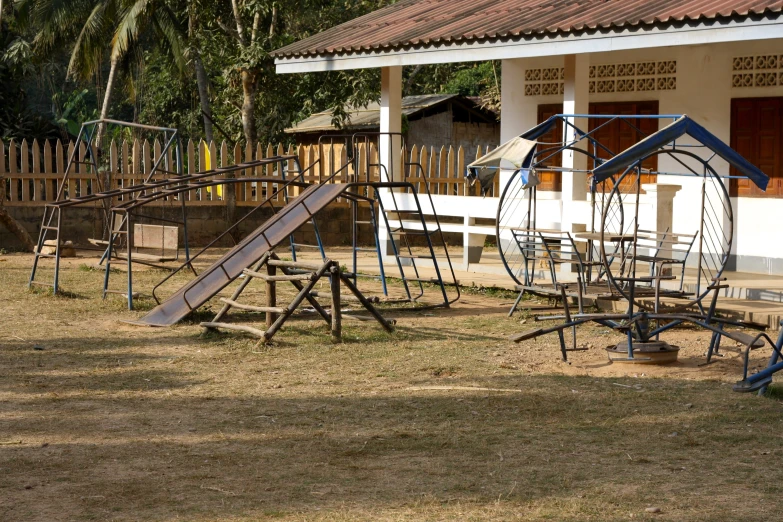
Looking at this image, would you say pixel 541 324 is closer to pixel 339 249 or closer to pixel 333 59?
pixel 333 59

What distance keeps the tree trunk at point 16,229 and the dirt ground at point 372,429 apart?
658 centimetres

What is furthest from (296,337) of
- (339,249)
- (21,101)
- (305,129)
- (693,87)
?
(21,101)

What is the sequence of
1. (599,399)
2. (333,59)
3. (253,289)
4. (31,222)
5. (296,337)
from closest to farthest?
(599,399), (296,337), (253,289), (333,59), (31,222)

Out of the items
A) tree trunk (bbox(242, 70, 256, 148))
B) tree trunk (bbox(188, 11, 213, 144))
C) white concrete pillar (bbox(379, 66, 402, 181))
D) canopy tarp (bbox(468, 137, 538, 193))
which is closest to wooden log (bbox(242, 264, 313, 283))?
canopy tarp (bbox(468, 137, 538, 193))

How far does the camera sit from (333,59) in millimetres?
15273

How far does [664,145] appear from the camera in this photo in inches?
345

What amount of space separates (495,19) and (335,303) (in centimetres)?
599

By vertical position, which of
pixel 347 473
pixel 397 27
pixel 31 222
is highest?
pixel 397 27

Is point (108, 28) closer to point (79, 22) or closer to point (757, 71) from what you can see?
point (79, 22)

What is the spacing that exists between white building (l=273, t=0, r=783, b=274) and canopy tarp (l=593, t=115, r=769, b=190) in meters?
1.52

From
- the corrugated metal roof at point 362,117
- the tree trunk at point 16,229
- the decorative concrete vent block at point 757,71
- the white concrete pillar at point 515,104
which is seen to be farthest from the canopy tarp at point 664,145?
the corrugated metal roof at point 362,117

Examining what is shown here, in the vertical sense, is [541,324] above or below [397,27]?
below

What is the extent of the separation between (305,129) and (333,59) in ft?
30.9

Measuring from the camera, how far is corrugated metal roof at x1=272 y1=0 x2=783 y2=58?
10953 millimetres
